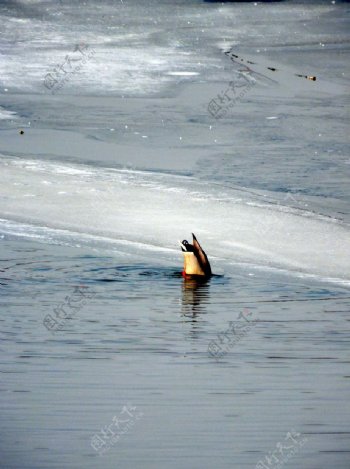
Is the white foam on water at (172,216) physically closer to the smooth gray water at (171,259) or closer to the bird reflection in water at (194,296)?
the smooth gray water at (171,259)

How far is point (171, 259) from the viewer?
10102mm

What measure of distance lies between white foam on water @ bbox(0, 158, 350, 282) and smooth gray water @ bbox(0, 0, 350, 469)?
28 millimetres

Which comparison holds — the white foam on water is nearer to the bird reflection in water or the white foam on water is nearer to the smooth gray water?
the smooth gray water

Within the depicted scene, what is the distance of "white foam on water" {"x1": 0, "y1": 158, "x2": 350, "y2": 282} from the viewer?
10227 mm

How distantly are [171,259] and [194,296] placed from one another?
3.94ft

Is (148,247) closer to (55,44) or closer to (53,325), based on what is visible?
(53,325)

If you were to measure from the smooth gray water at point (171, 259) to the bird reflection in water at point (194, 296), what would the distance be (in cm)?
3

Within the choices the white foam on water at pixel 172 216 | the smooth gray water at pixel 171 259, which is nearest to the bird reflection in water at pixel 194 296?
the smooth gray water at pixel 171 259

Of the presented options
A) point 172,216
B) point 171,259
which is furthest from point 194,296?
point 172,216

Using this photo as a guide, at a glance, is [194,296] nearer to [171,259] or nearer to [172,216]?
[171,259]

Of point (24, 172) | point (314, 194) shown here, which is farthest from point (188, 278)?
point (24, 172)

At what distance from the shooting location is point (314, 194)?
1237 cm

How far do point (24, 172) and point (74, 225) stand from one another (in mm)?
2237

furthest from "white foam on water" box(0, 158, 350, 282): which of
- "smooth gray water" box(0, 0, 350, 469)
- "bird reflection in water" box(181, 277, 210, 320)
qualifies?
"bird reflection in water" box(181, 277, 210, 320)
